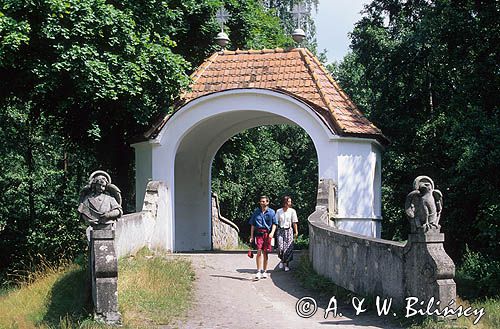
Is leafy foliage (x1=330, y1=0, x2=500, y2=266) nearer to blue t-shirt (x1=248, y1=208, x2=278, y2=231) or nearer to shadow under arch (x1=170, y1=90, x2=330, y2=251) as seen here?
shadow under arch (x1=170, y1=90, x2=330, y2=251)

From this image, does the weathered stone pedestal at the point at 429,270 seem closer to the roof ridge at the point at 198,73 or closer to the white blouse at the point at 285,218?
the white blouse at the point at 285,218

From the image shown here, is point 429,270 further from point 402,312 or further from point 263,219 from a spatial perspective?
point 263,219

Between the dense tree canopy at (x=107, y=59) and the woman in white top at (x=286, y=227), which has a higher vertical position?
the dense tree canopy at (x=107, y=59)

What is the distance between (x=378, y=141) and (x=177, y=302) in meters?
8.52

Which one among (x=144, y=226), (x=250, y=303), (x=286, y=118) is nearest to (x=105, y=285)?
(x=250, y=303)

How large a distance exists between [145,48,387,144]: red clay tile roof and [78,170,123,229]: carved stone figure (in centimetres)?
677

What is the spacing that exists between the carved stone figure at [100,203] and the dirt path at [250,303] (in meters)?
1.81

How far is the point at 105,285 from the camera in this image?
35.9ft

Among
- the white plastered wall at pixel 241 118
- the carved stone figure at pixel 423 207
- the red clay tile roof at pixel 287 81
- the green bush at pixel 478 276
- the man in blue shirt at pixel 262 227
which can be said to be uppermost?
the red clay tile roof at pixel 287 81

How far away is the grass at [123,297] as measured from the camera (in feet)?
37.6

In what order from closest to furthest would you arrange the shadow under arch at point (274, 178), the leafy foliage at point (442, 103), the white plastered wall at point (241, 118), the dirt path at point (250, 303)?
the dirt path at point (250, 303)
the white plastered wall at point (241, 118)
the leafy foliage at point (442, 103)
the shadow under arch at point (274, 178)

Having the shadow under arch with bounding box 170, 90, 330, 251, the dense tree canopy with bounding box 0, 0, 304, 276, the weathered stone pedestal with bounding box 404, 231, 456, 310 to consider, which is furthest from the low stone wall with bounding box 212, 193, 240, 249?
the weathered stone pedestal with bounding box 404, 231, 456, 310

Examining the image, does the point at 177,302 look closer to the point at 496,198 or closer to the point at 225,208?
the point at 496,198

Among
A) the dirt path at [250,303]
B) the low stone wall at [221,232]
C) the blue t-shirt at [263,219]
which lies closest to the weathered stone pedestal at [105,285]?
the dirt path at [250,303]
